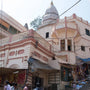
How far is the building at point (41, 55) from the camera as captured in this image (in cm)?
1066

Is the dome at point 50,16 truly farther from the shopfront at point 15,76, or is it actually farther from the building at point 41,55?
the shopfront at point 15,76

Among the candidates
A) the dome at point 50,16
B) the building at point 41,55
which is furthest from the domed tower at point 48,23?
the building at point 41,55

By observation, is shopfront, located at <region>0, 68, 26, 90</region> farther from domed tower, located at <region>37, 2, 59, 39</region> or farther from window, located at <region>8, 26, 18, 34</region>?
domed tower, located at <region>37, 2, 59, 39</region>

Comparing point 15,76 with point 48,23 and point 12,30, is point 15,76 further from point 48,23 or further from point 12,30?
point 48,23

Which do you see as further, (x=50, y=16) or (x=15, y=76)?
(x=50, y=16)

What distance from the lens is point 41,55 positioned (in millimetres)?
12586

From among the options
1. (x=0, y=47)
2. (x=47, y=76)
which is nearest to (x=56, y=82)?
(x=47, y=76)

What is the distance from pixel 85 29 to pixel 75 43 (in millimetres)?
3946

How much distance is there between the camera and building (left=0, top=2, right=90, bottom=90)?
35.0 ft

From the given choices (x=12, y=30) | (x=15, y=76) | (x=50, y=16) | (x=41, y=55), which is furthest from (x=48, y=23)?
(x=15, y=76)

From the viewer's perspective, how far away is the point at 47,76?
13.2 m

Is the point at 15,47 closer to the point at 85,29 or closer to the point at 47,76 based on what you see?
the point at 47,76

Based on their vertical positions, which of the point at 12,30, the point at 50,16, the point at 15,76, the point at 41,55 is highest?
the point at 50,16

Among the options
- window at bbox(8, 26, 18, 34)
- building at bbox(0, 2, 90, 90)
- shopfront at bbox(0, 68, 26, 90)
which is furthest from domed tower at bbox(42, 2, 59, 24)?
shopfront at bbox(0, 68, 26, 90)
